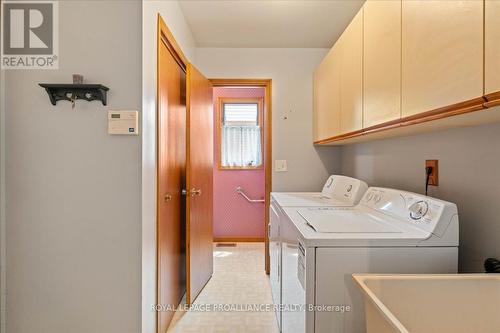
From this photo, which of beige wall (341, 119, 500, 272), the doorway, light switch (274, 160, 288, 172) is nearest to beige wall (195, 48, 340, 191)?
light switch (274, 160, 288, 172)

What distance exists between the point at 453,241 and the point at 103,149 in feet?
5.35

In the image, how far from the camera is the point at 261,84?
2900 mm

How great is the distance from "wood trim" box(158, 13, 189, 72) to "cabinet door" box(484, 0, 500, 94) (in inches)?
60.9

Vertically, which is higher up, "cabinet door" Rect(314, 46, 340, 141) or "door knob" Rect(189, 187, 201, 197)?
"cabinet door" Rect(314, 46, 340, 141)

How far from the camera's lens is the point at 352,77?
5.78ft

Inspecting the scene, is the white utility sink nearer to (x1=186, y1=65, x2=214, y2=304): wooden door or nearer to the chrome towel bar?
(x1=186, y1=65, x2=214, y2=304): wooden door

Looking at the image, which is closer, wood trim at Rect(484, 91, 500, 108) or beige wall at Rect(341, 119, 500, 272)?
wood trim at Rect(484, 91, 500, 108)

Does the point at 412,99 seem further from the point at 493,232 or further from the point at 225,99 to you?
the point at 225,99

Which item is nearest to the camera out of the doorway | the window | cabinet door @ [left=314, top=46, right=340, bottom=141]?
the doorway

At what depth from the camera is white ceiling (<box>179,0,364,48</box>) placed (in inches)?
83.4

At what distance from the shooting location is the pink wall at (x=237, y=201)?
13.2ft

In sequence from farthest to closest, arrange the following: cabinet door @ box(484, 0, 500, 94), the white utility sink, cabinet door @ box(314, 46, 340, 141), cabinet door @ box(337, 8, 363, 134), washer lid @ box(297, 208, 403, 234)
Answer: cabinet door @ box(314, 46, 340, 141) < cabinet door @ box(337, 8, 363, 134) < washer lid @ box(297, 208, 403, 234) < the white utility sink < cabinet door @ box(484, 0, 500, 94)

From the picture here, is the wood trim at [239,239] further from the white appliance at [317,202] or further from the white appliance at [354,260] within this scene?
the white appliance at [354,260]

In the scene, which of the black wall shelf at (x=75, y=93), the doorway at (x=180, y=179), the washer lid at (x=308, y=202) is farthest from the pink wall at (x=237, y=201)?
the black wall shelf at (x=75, y=93)
